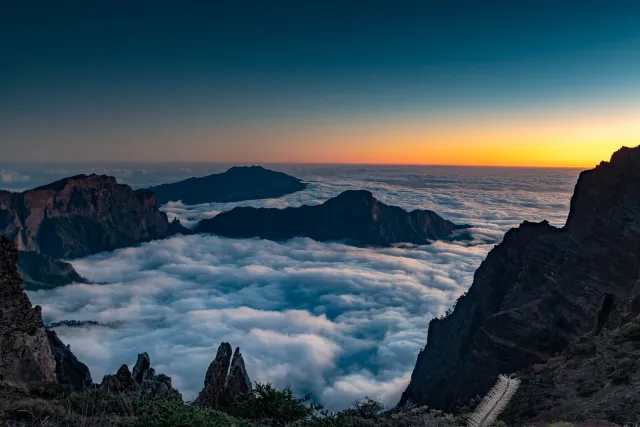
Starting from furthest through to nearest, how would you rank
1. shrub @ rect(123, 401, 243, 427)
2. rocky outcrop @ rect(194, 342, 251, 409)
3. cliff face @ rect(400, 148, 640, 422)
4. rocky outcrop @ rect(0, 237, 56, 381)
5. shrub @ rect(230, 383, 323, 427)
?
cliff face @ rect(400, 148, 640, 422) < rocky outcrop @ rect(194, 342, 251, 409) < rocky outcrop @ rect(0, 237, 56, 381) < shrub @ rect(230, 383, 323, 427) < shrub @ rect(123, 401, 243, 427)

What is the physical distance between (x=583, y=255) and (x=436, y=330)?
116 feet

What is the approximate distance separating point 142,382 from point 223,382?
12.6 ft

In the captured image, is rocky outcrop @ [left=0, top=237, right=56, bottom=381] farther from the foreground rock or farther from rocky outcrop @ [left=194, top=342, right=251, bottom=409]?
rocky outcrop @ [left=194, top=342, right=251, bottom=409]

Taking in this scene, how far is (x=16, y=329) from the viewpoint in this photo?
16984 millimetres

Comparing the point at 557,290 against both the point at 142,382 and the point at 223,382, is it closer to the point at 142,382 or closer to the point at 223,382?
the point at 223,382

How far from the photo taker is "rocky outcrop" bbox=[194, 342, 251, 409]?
680 inches

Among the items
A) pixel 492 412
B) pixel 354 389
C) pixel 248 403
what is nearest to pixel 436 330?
pixel 354 389

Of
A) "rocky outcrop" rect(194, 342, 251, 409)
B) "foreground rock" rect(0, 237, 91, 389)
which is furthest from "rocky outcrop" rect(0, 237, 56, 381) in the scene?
"rocky outcrop" rect(194, 342, 251, 409)

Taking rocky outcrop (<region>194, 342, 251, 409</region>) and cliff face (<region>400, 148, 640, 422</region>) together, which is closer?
rocky outcrop (<region>194, 342, 251, 409</region>)

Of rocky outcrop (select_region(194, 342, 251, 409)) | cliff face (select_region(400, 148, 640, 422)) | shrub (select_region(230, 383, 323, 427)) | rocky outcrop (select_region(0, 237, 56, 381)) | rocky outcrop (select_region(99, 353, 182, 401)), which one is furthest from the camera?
cliff face (select_region(400, 148, 640, 422))

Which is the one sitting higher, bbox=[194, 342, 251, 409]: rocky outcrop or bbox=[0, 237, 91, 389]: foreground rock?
bbox=[0, 237, 91, 389]: foreground rock

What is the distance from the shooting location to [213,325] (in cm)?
18112

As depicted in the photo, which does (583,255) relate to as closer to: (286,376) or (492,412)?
(492,412)

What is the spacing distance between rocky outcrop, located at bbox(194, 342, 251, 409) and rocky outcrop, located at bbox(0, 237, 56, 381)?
728cm
